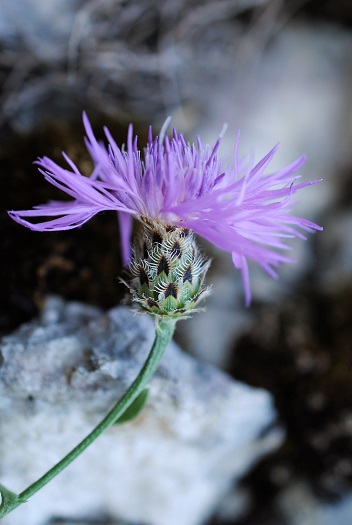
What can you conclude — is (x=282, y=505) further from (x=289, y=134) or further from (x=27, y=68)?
(x=27, y=68)

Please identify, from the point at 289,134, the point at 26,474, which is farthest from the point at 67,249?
the point at 289,134

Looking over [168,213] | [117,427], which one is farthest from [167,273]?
[117,427]

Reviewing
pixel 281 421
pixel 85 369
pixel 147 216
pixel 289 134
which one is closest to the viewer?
pixel 147 216

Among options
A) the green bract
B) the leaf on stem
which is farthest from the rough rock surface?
the green bract

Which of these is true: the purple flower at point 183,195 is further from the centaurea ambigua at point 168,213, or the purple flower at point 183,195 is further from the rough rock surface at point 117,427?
the rough rock surface at point 117,427

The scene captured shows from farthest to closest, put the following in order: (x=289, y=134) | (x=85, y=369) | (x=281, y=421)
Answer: (x=289, y=134), (x=281, y=421), (x=85, y=369)

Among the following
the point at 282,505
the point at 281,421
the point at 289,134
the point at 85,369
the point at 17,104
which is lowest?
the point at 282,505
